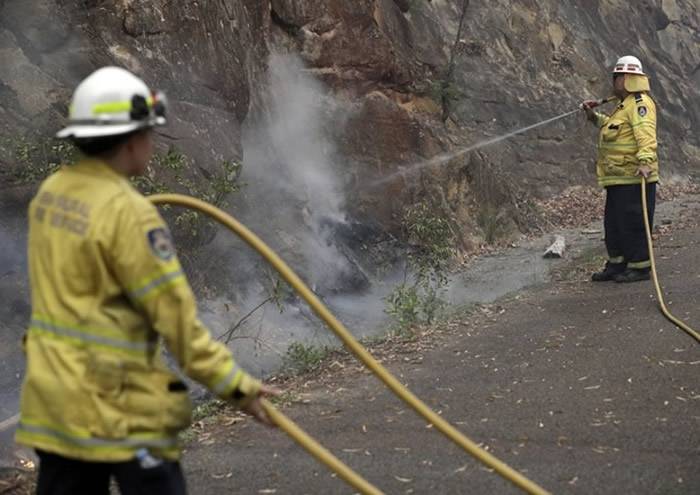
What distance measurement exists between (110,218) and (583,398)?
413 cm

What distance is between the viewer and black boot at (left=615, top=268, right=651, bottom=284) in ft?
34.2

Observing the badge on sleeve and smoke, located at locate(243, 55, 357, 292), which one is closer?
the badge on sleeve

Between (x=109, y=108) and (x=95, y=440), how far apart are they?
1004 millimetres

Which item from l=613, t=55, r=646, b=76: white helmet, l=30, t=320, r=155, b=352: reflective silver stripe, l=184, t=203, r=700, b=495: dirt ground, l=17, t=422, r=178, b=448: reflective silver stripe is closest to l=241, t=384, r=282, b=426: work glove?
l=17, t=422, r=178, b=448: reflective silver stripe

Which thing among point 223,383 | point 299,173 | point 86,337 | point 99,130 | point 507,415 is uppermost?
point 99,130

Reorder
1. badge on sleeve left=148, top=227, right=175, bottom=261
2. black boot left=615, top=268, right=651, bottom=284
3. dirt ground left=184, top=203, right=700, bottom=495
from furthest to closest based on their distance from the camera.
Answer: black boot left=615, top=268, right=651, bottom=284 < dirt ground left=184, top=203, right=700, bottom=495 < badge on sleeve left=148, top=227, right=175, bottom=261

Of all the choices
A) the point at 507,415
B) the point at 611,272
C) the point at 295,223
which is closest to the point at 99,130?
the point at 507,415

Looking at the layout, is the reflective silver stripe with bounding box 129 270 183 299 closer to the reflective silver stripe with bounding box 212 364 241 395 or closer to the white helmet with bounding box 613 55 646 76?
the reflective silver stripe with bounding box 212 364 241 395

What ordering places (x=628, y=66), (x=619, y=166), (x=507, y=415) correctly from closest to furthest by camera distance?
(x=507, y=415), (x=628, y=66), (x=619, y=166)

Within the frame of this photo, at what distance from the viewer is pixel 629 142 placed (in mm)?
10266

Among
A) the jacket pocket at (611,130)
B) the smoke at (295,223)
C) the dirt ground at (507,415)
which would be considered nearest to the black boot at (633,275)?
the dirt ground at (507,415)

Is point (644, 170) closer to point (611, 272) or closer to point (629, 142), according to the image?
point (629, 142)

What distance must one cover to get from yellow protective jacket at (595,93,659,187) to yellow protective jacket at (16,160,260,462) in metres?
7.80

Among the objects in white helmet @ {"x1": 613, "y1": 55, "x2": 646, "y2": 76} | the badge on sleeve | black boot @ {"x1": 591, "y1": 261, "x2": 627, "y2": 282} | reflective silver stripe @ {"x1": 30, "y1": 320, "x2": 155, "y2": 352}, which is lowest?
black boot @ {"x1": 591, "y1": 261, "x2": 627, "y2": 282}
